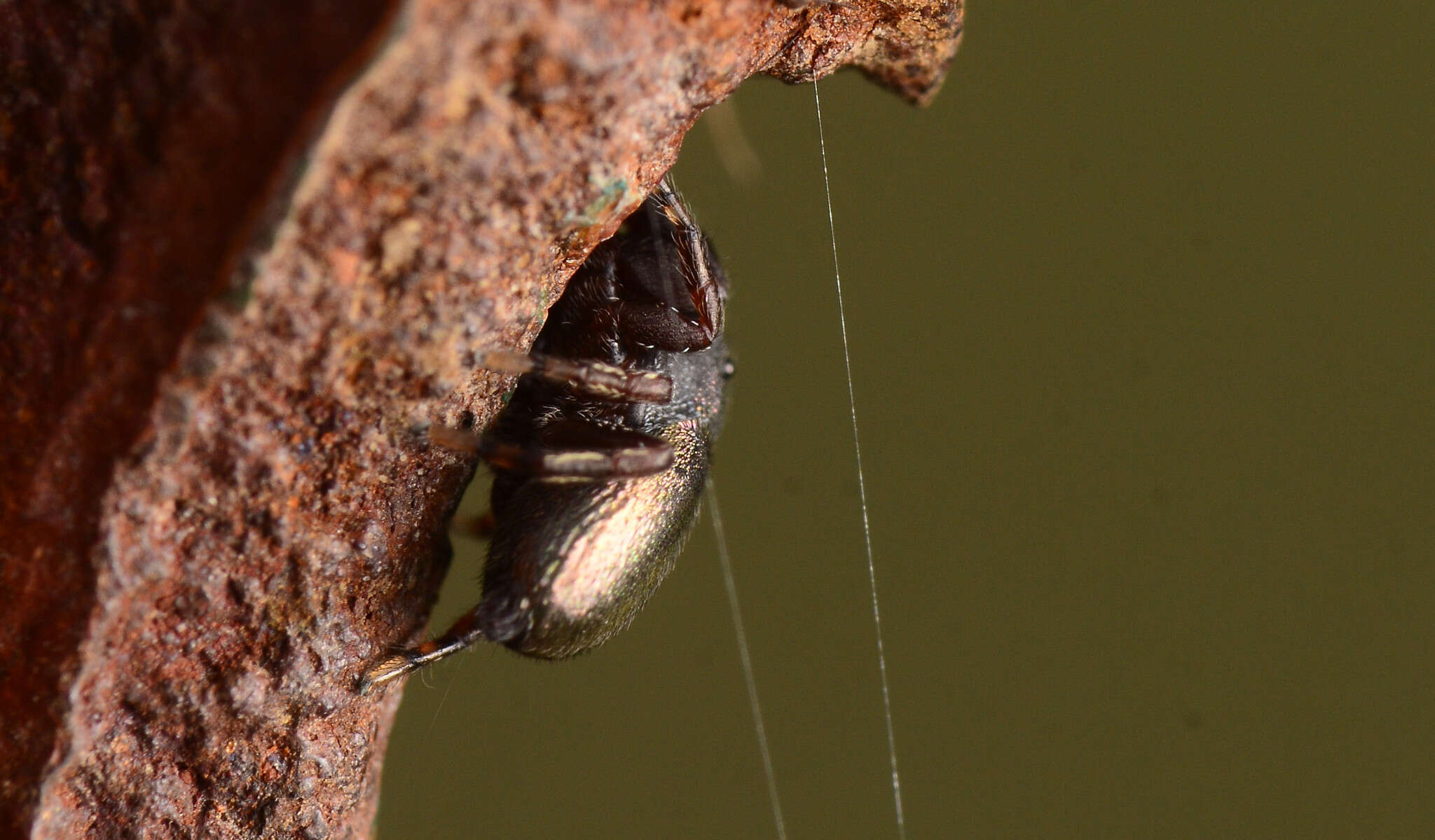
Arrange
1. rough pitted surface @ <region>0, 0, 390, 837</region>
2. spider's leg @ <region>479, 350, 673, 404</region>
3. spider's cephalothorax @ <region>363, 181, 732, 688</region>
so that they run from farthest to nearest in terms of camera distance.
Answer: spider's cephalothorax @ <region>363, 181, 732, 688</region> → spider's leg @ <region>479, 350, 673, 404</region> → rough pitted surface @ <region>0, 0, 390, 837</region>

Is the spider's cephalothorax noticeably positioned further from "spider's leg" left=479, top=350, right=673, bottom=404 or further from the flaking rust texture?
the flaking rust texture

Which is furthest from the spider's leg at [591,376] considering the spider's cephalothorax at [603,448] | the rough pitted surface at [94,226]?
the rough pitted surface at [94,226]

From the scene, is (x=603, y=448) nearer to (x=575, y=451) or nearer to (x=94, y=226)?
(x=575, y=451)

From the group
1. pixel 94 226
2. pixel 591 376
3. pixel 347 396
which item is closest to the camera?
pixel 94 226

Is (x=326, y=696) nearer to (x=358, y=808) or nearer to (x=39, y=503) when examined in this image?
(x=358, y=808)

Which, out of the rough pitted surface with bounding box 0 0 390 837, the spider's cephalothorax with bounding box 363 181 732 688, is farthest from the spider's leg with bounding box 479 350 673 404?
the rough pitted surface with bounding box 0 0 390 837

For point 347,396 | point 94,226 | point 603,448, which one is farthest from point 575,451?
point 94,226
